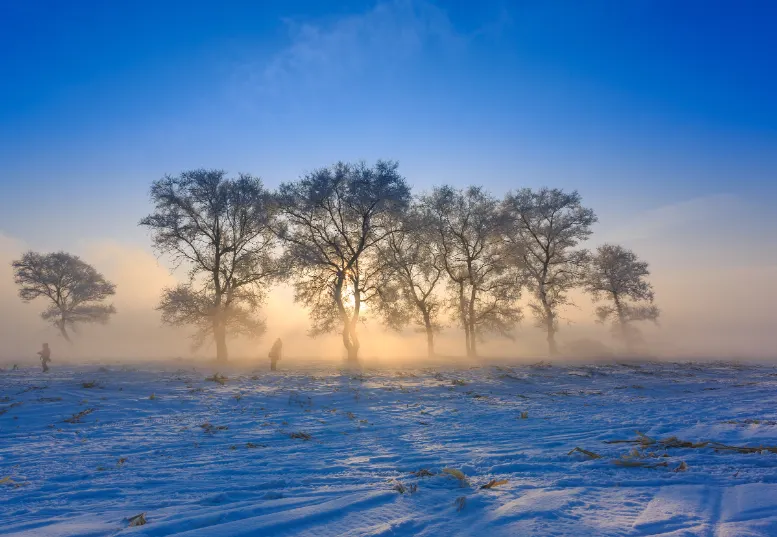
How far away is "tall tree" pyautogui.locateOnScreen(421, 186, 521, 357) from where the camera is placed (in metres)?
29.6

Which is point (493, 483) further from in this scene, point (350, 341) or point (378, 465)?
point (350, 341)

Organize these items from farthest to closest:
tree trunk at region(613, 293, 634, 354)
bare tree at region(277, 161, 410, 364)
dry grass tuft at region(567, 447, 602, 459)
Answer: tree trunk at region(613, 293, 634, 354) < bare tree at region(277, 161, 410, 364) < dry grass tuft at region(567, 447, 602, 459)

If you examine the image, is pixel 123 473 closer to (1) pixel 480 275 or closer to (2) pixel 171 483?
(2) pixel 171 483

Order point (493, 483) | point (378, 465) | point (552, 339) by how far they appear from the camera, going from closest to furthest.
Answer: point (493, 483) → point (378, 465) → point (552, 339)

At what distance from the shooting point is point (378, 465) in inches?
205

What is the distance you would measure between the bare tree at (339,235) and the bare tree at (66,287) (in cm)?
2898

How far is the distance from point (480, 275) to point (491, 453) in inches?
997

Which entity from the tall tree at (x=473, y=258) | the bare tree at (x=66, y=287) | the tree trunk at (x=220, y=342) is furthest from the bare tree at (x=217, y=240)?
Result: the bare tree at (x=66, y=287)

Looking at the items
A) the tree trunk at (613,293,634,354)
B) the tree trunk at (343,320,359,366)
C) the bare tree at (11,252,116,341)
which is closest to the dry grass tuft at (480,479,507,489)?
the tree trunk at (343,320,359,366)

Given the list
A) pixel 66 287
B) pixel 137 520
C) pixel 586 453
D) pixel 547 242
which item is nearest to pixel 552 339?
pixel 547 242

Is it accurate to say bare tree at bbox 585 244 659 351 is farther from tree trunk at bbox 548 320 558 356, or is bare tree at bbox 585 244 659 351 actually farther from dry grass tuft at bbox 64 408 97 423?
dry grass tuft at bbox 64 408 97 423

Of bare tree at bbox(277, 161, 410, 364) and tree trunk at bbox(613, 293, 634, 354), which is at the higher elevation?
bare tree at bbox(277, 161, 410, 364)

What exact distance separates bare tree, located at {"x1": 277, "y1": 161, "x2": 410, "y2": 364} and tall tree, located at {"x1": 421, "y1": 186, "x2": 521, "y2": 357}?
5.72 meters

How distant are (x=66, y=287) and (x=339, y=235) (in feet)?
107
